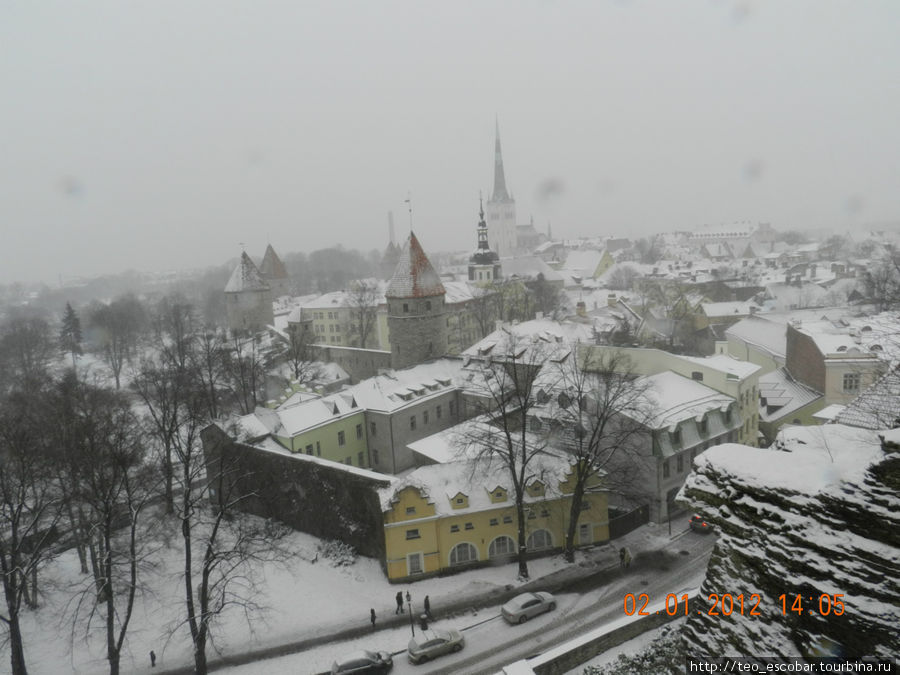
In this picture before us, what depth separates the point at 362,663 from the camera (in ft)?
54.1

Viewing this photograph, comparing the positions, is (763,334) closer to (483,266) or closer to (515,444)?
(515,444)

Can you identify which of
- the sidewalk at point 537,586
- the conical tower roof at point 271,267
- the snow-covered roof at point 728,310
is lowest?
the sidewalk at point 537,586

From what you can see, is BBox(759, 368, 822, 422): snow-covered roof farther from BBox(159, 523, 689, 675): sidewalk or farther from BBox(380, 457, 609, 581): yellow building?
BBox(380, 457, 609, 581): yellow building

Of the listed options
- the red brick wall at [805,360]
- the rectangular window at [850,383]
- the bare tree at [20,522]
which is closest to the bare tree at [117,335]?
the bare tree at [20,522]

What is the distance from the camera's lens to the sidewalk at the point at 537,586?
18.2 meters

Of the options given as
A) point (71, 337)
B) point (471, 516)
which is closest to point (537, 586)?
point (471, 516)

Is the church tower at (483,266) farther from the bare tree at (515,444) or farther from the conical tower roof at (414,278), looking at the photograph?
the bare tree at (515,444)

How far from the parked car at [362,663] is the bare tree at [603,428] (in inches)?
329

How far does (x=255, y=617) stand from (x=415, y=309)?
21421mm

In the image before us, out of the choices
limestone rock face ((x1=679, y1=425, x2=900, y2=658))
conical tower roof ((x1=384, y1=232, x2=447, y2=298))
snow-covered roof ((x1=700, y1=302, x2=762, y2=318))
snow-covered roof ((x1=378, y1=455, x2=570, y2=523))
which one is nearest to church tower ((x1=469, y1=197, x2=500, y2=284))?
snow-covered roof ((x1=700, y1=302, x2=762, y2=318))

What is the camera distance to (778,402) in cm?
3388

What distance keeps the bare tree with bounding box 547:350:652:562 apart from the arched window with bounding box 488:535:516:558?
2.00 m

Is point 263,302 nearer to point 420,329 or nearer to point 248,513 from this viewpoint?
point 420,329

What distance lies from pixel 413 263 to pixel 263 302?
2656 cm
